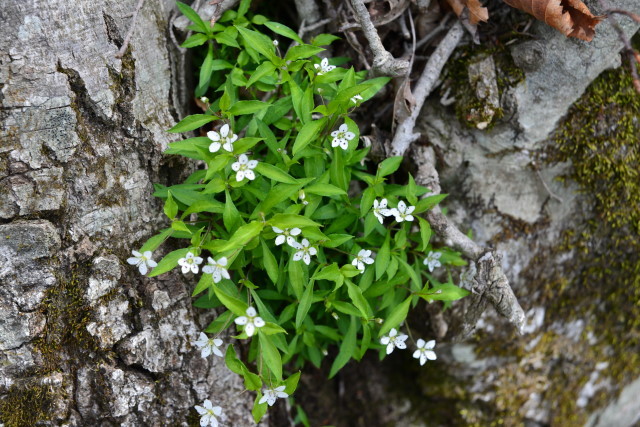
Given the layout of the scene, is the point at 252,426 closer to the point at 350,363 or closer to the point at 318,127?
the point at 350,363

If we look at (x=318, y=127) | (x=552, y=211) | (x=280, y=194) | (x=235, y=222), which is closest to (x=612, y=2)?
(x=552, y=211)

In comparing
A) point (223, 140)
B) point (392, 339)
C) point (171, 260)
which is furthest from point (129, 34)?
point (392, 339)

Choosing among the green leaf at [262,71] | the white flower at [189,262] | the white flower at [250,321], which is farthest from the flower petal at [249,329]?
the green leaf at [262,71]

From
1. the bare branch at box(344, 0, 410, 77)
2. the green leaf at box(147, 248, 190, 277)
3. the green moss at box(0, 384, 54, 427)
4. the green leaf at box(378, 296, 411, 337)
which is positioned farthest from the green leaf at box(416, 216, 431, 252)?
the green moss at box(0, 384, 54, 427)

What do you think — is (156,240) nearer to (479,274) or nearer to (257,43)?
(257,43)

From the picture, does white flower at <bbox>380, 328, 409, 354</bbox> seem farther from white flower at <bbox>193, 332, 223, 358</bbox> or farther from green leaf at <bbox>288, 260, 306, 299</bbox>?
white flower at <bbox>193, 332, 223, 358</bbox>

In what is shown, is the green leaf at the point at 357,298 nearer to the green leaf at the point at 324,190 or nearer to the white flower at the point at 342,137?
the green leaf at the point at 324,190
